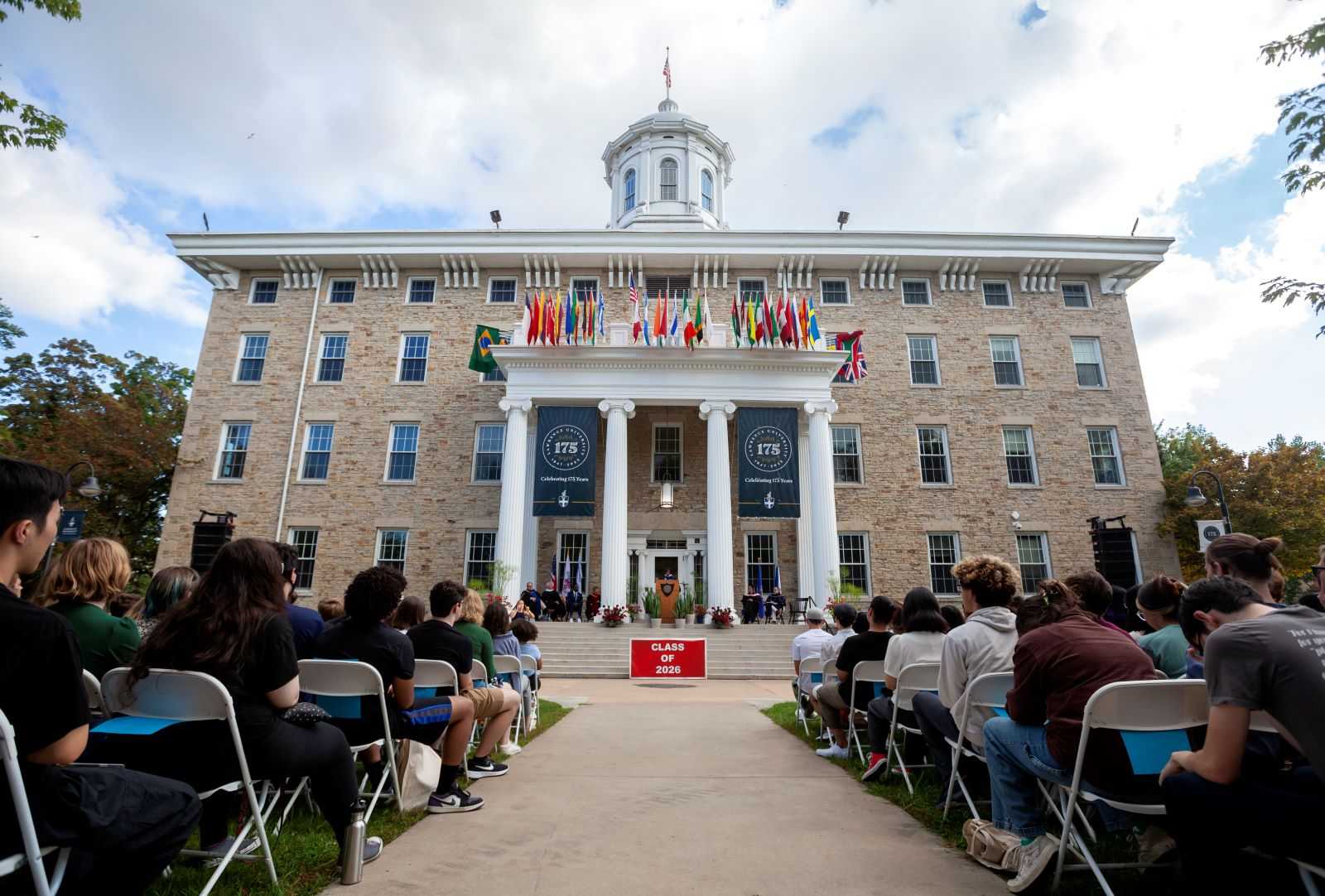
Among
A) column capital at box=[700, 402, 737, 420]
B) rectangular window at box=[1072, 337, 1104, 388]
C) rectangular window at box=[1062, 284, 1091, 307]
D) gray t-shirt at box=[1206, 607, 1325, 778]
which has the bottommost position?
gray t-shirt at box=[1206, 607, 1325, 778]

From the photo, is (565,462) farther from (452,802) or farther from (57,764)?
(57,764)

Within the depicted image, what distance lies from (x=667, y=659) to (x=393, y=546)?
461 inches

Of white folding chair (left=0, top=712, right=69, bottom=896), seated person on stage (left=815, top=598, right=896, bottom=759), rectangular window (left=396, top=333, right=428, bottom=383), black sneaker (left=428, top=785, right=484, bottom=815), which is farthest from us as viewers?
rectangular window (left=396, top=333, right=428, bottom=383)

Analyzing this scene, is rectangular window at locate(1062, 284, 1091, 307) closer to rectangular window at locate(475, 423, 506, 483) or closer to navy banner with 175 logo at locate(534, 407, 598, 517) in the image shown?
navy banner with 175 logo at locate(534, 407, 598, 517)

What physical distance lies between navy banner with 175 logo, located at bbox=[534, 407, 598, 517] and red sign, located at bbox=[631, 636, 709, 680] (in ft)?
16.6

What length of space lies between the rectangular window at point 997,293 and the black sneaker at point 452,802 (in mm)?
25855

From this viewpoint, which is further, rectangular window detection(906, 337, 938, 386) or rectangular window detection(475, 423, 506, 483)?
rectangular window detection(906, 337, 938, 386)

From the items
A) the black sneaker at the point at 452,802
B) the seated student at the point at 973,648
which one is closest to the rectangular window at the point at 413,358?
the black sneaker at the point at 452,802

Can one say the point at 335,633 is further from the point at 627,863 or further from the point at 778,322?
the point at 778,322

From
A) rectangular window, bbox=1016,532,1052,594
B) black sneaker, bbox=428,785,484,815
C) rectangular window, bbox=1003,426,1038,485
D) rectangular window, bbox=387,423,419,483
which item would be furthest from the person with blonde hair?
rectangular window, bbox=1003,426,1038,485

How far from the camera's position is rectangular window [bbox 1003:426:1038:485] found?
22.8 meters

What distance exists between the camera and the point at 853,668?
5707mm

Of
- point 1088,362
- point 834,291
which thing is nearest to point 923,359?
point 834,291

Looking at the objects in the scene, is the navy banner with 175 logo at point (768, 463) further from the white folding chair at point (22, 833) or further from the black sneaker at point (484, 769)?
the white folding chair at point (22, 833)
